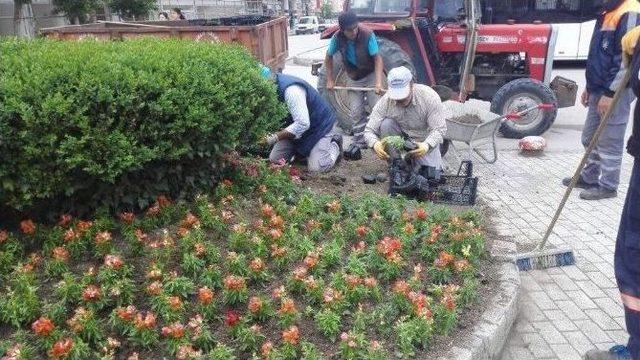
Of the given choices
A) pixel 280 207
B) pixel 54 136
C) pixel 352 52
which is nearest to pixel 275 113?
pixel 280 207

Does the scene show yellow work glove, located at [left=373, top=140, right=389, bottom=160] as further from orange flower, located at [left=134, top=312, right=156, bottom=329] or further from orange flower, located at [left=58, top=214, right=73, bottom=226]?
orange flower, located at [left=134, top=312, right=156, bottom=329]

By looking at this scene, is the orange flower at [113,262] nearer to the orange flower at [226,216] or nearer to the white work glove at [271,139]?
the orange flower at [226,216]

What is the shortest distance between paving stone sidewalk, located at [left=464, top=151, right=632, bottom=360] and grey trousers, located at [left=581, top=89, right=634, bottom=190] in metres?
0.23

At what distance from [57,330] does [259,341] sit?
3.04 feet

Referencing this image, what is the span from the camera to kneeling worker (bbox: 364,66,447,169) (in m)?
5.16

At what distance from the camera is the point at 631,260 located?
9.21 feet

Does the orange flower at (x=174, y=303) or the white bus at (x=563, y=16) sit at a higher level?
the white bus at (x=563, y=16)

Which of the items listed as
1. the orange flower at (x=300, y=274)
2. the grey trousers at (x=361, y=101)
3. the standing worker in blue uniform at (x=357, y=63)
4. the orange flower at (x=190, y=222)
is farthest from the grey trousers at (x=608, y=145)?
the orange flower at (x=190, y=222)

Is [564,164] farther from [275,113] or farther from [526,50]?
[275,113]

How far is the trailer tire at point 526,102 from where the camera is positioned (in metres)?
7.64

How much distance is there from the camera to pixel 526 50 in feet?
26.9

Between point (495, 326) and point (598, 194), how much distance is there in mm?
3036

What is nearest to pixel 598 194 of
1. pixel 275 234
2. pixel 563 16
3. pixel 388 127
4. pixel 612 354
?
pixel 388 127

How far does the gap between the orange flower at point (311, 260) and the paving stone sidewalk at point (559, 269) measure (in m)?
1.23
